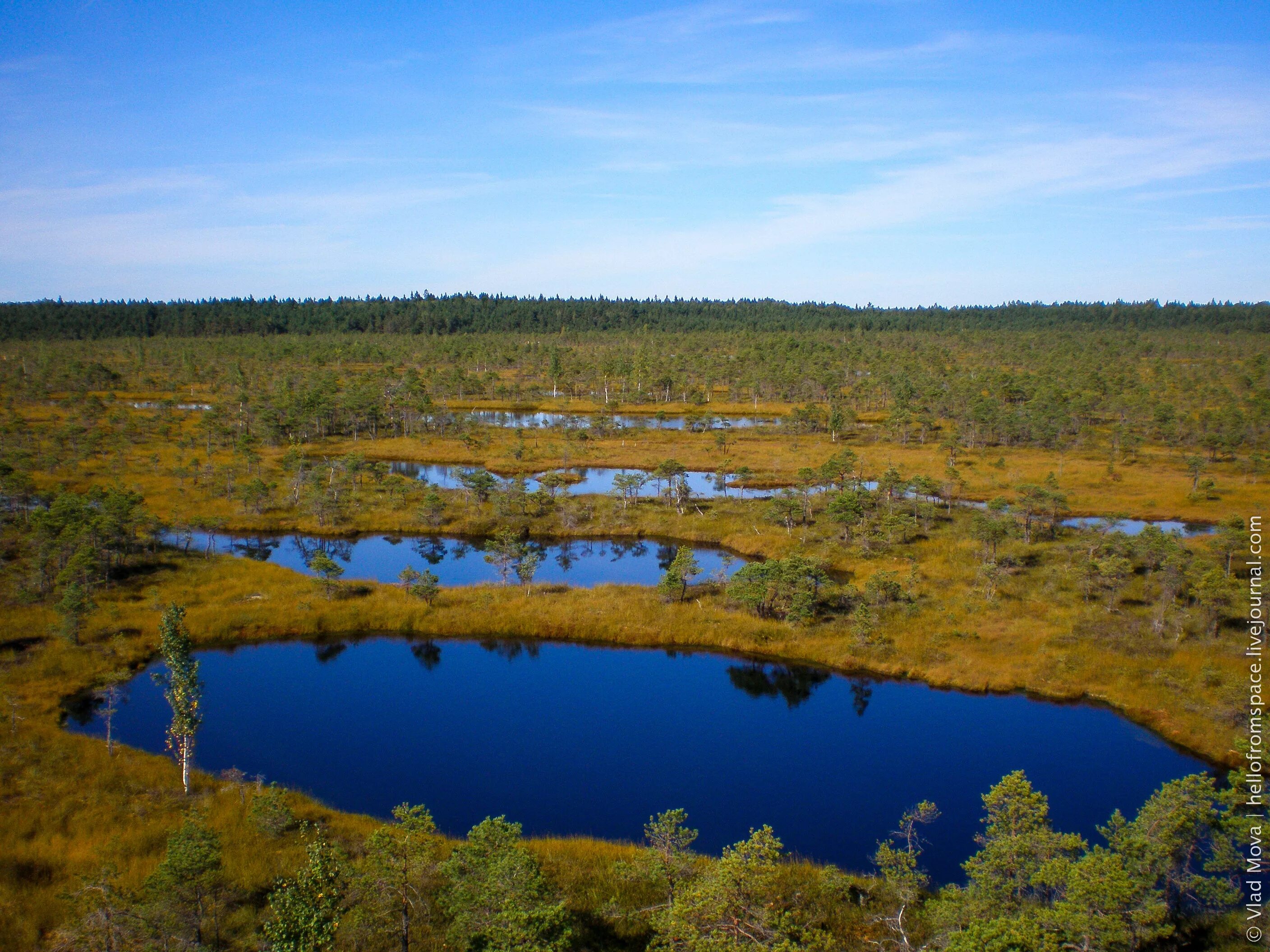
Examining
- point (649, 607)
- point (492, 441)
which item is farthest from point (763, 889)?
point (492, 441)

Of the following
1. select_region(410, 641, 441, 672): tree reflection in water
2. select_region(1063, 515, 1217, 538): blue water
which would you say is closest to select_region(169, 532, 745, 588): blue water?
select_region(410, 641, 441, 672): tree reflection in water

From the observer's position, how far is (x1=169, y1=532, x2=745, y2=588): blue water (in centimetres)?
4844

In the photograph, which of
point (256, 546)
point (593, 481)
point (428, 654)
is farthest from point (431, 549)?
point (593, 481)

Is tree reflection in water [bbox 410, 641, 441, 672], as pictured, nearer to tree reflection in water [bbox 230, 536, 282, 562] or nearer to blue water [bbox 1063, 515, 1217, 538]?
tree reflection in water [bbox 230, 536, 282, 562]

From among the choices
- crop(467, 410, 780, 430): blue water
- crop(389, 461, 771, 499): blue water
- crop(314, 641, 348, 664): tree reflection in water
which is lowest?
crop(314, 641, 348, 664): tree reflection in water

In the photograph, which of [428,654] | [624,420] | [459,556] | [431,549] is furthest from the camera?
[624,420]

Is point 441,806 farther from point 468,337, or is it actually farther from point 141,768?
point 468,337

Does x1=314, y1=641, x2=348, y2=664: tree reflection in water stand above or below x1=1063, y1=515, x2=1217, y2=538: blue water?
below

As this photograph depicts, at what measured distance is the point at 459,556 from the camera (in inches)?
2094

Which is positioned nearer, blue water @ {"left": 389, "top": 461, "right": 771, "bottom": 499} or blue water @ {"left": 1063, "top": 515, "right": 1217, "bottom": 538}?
blue water @ {"left": 1063, "top": 515, "right": 1217, "bottom": 538}

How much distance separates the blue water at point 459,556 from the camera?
48438mm

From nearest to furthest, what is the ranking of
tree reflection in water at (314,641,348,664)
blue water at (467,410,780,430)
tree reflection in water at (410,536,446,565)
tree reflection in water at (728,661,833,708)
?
tree reflection in water at (728,661,833,708), tree reflection in water at (314,641,348,664), tree reflection in water at (410,536,446,565), blue water at (467,410,780,430)

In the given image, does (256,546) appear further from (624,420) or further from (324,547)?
A: (624,420)

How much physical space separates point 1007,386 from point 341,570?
9319 centimetres
